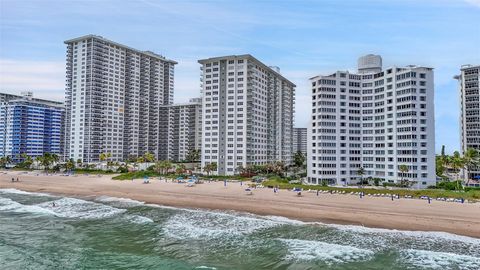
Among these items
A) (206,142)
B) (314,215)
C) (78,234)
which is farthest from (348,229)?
(206,142)

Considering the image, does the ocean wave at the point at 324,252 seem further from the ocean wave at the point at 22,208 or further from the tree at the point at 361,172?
the tree at the point at 361,172

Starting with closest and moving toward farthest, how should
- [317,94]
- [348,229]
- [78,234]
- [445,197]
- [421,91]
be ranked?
1. [78,234]
2. [348,229]
3. [445,197]
4. [421,91]
5. [317,94]

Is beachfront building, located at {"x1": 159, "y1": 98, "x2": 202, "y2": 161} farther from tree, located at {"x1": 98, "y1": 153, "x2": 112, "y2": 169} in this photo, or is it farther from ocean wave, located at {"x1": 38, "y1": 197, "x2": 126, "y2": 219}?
ocean wave, located at {"x1": 38, "y1": 197, "x2": 126, "y2": 219}

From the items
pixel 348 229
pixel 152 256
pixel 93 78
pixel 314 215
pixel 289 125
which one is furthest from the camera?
pixel 289 125

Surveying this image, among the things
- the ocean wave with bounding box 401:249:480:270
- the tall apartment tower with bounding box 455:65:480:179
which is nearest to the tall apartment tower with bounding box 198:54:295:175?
the tall apartment tower with bounding box 455:65:480:179

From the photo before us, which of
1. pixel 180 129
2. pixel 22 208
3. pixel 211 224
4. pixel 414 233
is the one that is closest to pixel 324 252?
pixel 414 233

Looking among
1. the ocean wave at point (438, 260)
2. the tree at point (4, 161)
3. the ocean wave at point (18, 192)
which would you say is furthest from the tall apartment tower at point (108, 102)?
the ocean wave at point (438, 260)

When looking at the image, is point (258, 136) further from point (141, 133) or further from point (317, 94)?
point (141, 133)
